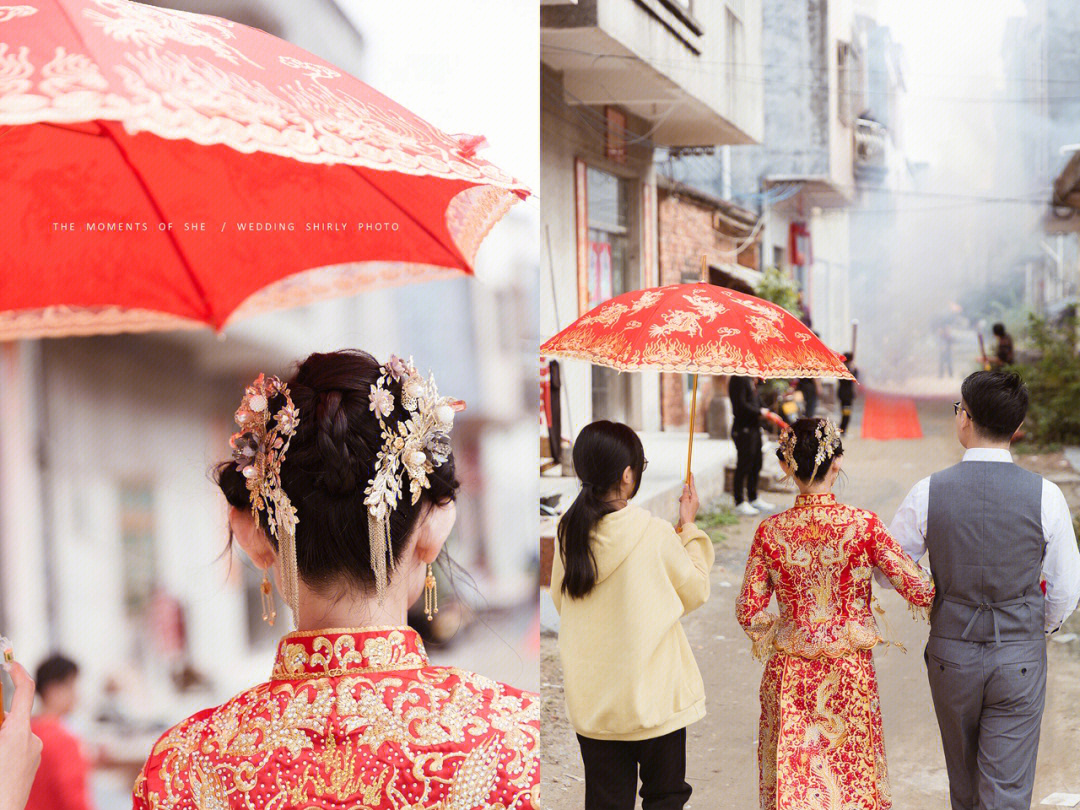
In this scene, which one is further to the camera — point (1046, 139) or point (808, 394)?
point (1046, 139)

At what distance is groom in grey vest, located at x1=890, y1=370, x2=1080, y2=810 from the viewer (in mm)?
2658

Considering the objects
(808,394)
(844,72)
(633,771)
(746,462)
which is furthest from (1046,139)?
(633,771)

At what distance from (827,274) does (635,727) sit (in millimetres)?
12677

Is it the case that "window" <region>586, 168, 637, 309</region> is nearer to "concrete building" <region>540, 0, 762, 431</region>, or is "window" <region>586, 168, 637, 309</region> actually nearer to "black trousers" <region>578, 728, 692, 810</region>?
"concrete building" <region>540, 0, 762, 431</region>

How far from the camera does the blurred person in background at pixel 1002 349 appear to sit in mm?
10938

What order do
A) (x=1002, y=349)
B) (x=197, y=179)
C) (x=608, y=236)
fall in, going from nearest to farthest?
(x=197, y=179) < (x=608, y=236) < (x=1002, y=349)

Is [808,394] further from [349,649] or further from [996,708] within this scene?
[349,649]

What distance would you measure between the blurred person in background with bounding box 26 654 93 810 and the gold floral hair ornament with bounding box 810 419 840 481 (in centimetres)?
199

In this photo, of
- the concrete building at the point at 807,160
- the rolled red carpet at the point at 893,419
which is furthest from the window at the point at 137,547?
the rolled red carpet at the point at 893,419

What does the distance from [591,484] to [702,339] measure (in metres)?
0.53

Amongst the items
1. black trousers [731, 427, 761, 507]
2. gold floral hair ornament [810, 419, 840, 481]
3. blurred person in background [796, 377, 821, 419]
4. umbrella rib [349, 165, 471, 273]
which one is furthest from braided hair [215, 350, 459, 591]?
blurred person in background [796, 377, 821, 419]

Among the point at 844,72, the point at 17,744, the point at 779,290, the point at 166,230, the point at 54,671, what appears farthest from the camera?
the point at 844,72

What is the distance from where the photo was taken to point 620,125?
896cm

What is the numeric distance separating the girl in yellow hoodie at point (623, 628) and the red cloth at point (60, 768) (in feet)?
4.27
